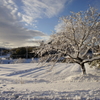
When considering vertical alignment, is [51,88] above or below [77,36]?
below

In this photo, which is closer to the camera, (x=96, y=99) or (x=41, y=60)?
(x=96, y=99)

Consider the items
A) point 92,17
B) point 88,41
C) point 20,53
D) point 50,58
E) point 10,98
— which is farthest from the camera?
point 20,53

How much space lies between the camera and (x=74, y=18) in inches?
321

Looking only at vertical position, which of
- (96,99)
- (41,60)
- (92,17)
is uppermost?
(92,17)

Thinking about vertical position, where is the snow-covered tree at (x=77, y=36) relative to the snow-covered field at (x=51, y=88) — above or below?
above

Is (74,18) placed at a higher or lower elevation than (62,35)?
higher

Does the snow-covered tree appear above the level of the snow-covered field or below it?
above

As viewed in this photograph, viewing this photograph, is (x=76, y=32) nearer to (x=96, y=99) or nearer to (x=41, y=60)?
(x=41, y=60)

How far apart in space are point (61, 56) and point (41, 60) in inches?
67.7

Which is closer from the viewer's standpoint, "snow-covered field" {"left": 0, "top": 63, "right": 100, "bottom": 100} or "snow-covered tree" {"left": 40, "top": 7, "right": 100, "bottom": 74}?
"snow-covered field" {"left": 0, "top": 63, "right": 100, "bottom": 100}

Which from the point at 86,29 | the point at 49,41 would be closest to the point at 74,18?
the point at 86,29

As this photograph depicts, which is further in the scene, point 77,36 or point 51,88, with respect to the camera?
point 77,36

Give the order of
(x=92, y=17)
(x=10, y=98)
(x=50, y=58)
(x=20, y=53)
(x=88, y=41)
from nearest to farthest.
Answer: (x=10, y=98) < (x=92, y=17) < (x=88, y=41) < (x=50, y=58) < (x=20, y=53)

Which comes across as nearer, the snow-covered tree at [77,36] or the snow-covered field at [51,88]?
the snow-covered field at [51,88]
